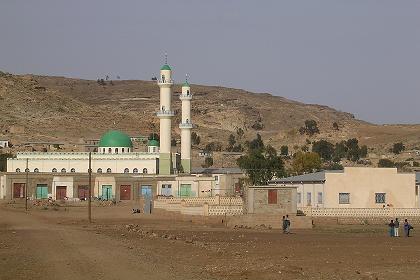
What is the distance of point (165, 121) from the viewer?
Answer: 89562mm

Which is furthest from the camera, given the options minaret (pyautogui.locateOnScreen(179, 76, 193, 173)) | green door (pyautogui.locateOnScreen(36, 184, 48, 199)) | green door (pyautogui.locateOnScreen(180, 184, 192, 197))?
minaret (pyautogui.locateOnScreen(179, 76, 193, 173))

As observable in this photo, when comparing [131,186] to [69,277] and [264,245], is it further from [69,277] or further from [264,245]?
[69,277]

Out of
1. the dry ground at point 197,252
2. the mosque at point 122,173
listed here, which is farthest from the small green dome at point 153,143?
the dry ground at point 197,252

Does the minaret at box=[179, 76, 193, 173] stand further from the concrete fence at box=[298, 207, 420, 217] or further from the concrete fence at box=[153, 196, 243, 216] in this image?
the concrete fence at box=[298, 207, 420, 217]

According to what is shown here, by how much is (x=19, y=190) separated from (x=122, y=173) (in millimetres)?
9187

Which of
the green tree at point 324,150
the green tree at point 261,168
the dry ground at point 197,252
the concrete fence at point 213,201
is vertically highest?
the green tree at point 324,150

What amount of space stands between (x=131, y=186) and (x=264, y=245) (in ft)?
153

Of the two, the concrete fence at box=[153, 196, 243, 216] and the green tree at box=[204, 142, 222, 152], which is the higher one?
the green tree at box=[204, 142, 222, 152]

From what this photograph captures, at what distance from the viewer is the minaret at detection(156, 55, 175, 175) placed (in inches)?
3469

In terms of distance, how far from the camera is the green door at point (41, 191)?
86.0 metres

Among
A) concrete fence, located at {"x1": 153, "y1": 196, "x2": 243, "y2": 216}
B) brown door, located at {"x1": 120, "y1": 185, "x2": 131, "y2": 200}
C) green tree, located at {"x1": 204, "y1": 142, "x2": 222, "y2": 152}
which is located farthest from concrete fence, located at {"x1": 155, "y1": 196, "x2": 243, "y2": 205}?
green tree, located at {"x1": 204, "y1": 142, "x2": 222, "y2": 152}

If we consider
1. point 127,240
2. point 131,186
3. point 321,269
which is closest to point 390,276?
point 321,269

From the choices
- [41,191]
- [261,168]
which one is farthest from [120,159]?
[261,168]

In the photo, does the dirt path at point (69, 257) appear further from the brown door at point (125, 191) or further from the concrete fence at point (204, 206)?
the brown door at point (125, 191)
